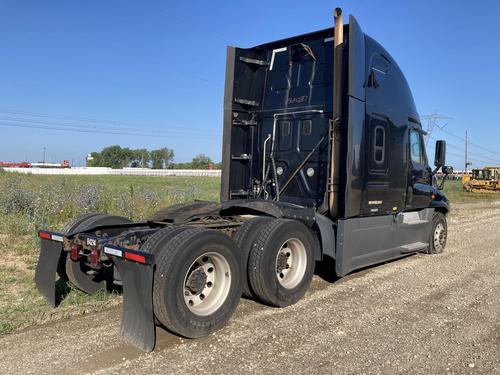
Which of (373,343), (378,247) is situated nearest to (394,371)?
(373,343)

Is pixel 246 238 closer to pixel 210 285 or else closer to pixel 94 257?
pixel 210 285

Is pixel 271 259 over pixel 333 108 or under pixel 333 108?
under

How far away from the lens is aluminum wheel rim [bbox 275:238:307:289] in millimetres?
5227

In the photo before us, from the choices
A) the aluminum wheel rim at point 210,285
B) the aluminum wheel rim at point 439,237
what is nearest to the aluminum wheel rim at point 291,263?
the aluminum wheel rim at point 210,285

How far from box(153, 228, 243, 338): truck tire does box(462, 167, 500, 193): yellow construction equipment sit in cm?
3486

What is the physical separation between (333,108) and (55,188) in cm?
923

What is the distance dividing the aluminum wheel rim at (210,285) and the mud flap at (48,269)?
167cm

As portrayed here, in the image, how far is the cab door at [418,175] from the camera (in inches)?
299

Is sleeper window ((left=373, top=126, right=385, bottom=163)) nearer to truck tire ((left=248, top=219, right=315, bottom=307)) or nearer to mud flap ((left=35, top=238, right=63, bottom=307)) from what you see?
truck tire ((left=248, top=219, right=315, bottom=307))

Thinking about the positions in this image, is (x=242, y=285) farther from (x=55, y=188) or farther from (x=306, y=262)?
(x=55, y=188)

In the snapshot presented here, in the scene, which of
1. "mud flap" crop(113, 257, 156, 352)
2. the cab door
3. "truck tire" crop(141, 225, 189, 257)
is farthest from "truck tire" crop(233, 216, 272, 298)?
the cab door

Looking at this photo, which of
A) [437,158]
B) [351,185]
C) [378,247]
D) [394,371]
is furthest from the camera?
[437,158]

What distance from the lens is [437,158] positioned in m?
8.12

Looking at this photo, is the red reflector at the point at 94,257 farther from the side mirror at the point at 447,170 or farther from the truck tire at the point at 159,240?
the side mirror at the point at 447,170
